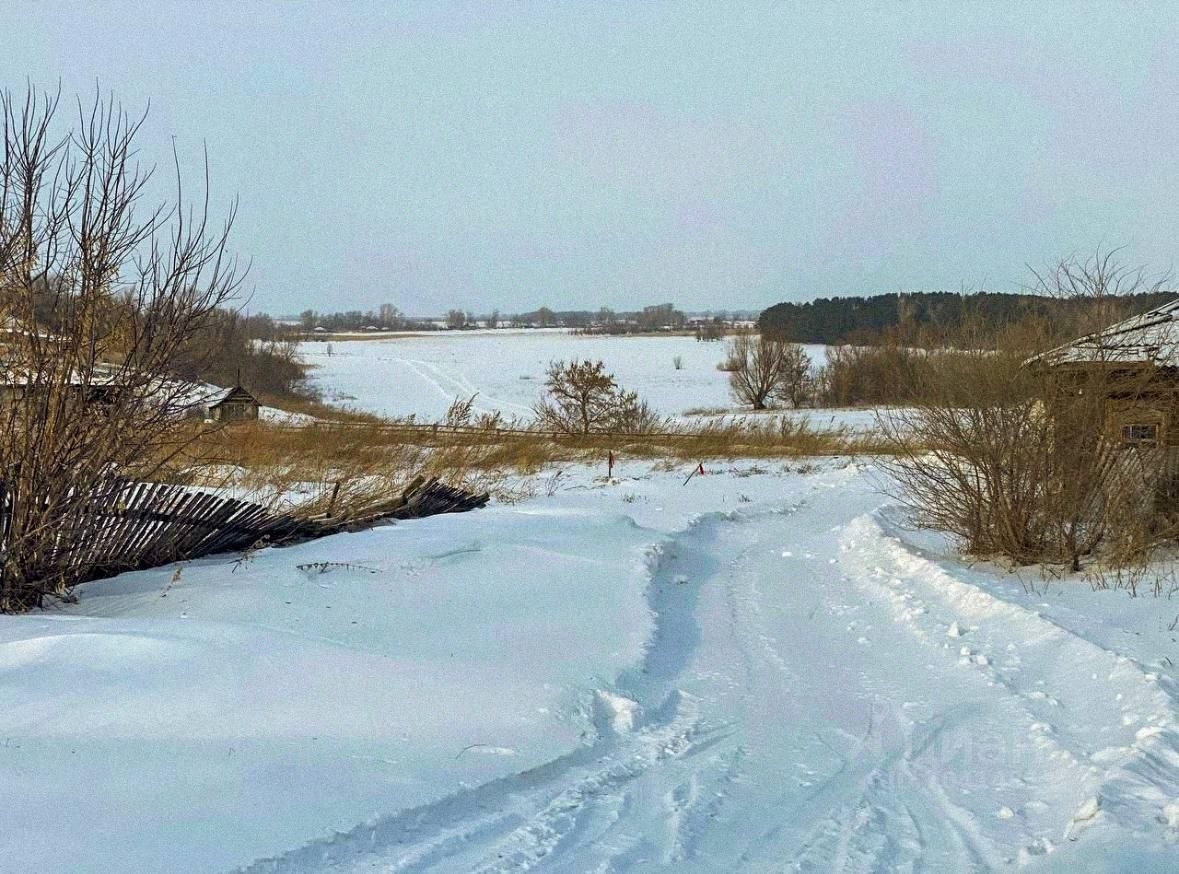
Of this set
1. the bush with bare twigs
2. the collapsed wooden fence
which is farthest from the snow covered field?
the collapsed wooden fence

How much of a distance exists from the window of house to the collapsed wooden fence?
8.93 meters

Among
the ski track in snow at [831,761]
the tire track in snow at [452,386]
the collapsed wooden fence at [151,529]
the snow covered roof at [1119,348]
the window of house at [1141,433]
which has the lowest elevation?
the tire track in snow at [452,386]

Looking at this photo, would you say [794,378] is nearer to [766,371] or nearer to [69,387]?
[766,371]

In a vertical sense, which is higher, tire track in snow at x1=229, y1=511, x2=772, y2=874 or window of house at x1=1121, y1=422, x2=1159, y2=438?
window of house at x1=1121, y1=422, x2=1159, y2=438

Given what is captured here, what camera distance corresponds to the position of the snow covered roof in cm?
1019

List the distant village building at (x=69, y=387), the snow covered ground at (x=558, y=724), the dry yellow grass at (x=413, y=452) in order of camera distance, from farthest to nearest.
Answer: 1. the dry yellow grass at (x=413, y=452)
2. the distant village building at (x=69, y=387)
3. the snow covered ground at (x=558, y=724)

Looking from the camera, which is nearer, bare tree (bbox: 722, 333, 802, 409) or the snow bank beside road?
the snow bank beside road

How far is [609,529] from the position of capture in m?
12.0

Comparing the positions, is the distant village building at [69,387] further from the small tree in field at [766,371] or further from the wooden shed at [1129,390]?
the small tree in field at [766,371]

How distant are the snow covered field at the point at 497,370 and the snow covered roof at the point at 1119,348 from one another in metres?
32.7

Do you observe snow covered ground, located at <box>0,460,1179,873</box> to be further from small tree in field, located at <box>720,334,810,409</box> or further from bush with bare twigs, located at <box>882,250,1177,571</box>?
small tree in field, located at <box>720,334,810,409</box>

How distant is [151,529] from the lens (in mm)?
7895

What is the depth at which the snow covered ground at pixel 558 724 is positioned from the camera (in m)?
4.00

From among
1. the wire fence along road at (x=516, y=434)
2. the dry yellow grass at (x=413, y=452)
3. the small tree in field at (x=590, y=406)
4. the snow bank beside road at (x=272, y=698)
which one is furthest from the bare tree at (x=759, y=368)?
the snow bank beside road at (x=272, y=698)
